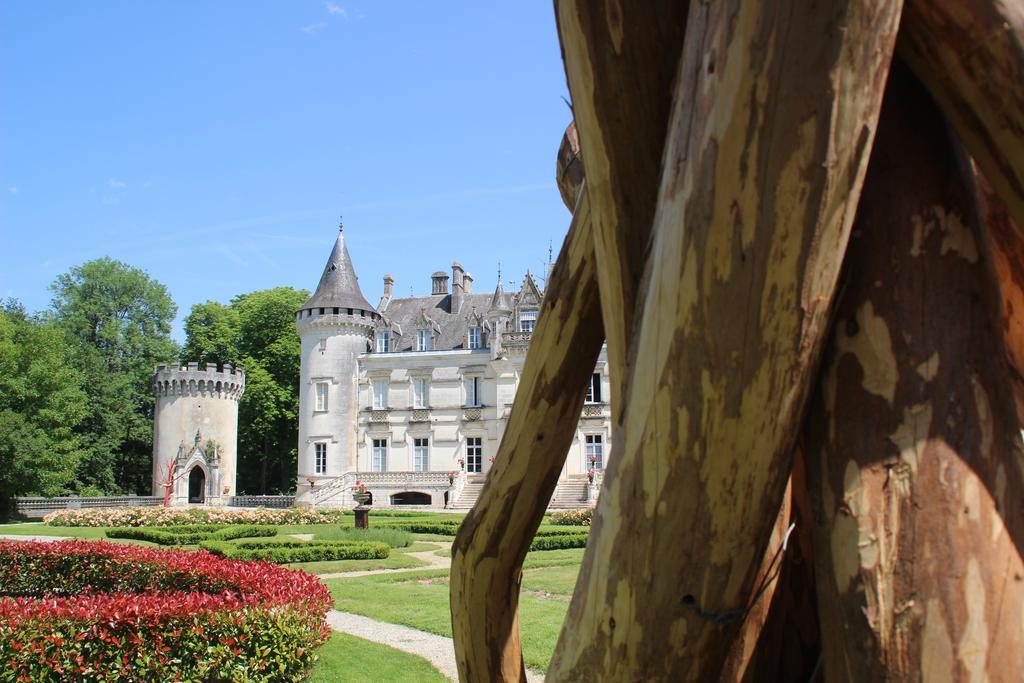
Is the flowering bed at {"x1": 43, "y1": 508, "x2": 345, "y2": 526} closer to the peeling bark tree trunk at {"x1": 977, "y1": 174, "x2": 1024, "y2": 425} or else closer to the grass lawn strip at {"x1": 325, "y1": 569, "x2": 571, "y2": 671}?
the grass lawn strip at {"x1": 325, "y1": 569, "x2": 571, "y2": 671}

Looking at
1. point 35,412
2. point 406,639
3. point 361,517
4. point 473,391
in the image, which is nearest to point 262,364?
point 473,391

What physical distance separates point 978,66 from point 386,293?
1883 inches

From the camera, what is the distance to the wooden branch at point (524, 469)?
197 centimetres

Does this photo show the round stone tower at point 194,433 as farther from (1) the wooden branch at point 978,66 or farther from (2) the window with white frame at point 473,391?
(1) the wooden branch at point 978,66

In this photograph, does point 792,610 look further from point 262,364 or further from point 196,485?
point 262,364

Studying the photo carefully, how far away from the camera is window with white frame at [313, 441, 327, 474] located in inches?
1628

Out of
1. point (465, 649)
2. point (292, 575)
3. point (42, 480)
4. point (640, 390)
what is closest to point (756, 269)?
point (640, 390)

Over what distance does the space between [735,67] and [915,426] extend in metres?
0.64

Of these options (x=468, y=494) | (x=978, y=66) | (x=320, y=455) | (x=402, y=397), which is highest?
(x=402, y=397)

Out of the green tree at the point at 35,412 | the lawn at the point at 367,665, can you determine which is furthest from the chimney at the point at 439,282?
the lawn at the point at 367,665

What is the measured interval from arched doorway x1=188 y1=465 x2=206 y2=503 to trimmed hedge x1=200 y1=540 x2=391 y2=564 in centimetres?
2699

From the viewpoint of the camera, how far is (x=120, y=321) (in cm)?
4919

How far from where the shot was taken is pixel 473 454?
4203 cm

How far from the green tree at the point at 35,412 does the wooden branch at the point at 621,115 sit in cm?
3578
